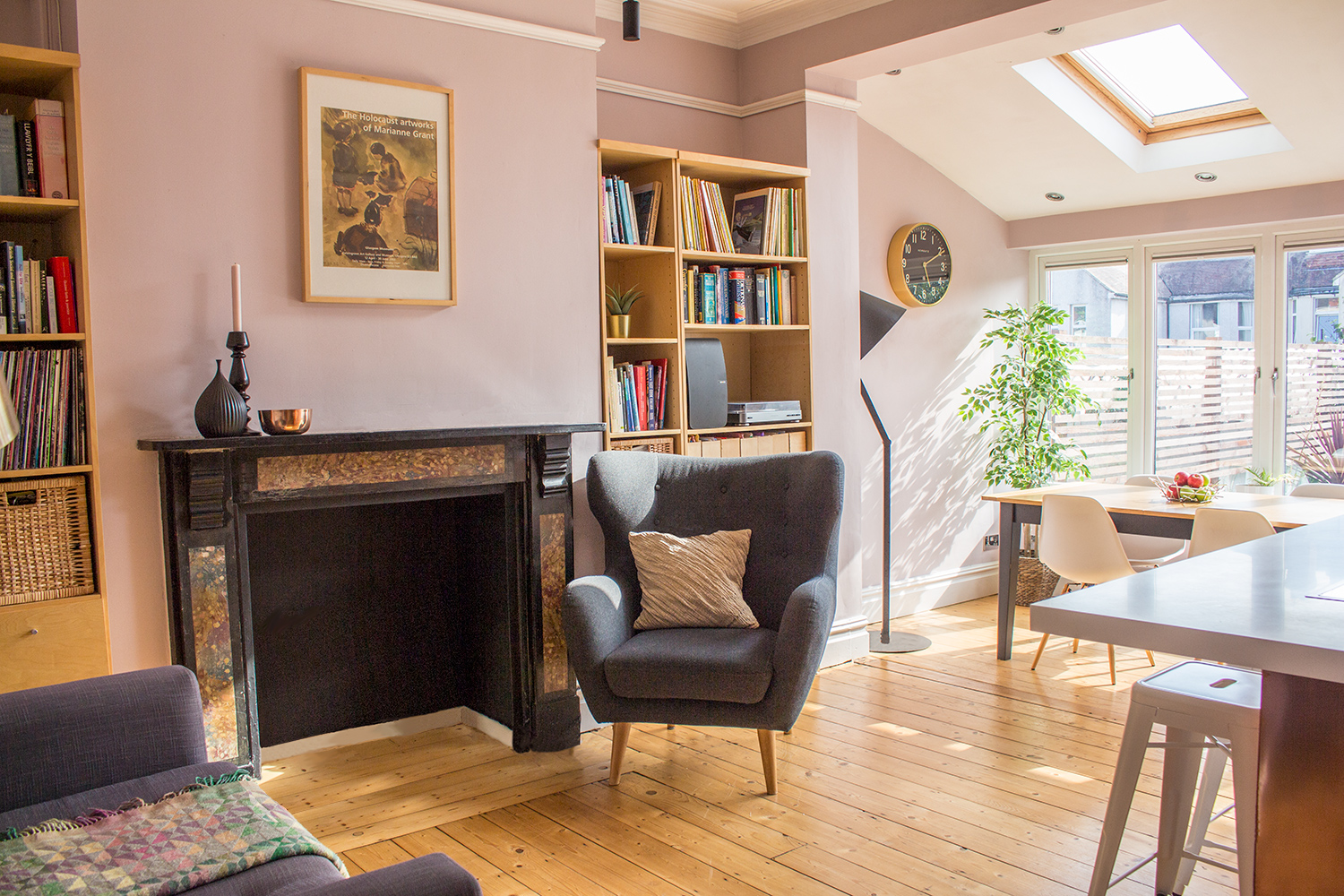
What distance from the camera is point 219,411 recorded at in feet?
9.03

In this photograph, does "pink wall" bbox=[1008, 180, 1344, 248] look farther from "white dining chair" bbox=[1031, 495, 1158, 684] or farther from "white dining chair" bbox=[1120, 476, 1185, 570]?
"white dining chair" bbox=[1031, 495, 1158, 684]

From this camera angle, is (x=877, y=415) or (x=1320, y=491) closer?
(x=1320, y=491)

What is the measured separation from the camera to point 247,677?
2.89 metres

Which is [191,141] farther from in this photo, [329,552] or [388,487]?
[329,552]

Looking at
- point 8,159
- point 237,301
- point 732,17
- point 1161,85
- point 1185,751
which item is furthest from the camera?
point 1161,85

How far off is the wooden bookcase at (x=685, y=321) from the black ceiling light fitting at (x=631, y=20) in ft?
1.36

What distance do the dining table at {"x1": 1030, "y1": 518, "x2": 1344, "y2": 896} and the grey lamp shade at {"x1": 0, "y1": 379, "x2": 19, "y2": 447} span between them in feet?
7.72

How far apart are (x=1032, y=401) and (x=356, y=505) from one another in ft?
12.3

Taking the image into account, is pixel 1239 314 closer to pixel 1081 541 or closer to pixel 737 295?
pixel 1081 541

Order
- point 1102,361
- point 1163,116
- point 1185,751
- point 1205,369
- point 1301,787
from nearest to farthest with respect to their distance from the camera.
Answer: point 1301,787, point 1185,751, point 1163,116, point 1205,369, point 1102,361

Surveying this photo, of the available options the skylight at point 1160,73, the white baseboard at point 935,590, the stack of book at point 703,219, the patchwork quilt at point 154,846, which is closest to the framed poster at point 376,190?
the stack of book at point 703,219

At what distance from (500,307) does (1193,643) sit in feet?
8.39

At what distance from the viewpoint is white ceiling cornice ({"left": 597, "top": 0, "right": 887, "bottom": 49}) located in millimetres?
4164

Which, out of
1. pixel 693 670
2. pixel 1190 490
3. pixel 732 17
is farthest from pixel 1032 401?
pixel 693 670
